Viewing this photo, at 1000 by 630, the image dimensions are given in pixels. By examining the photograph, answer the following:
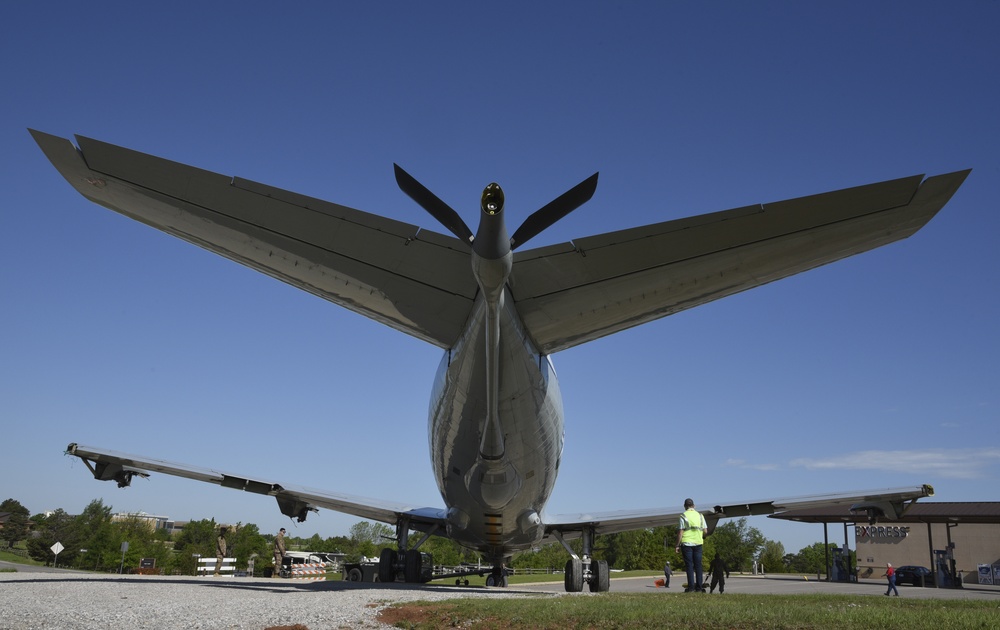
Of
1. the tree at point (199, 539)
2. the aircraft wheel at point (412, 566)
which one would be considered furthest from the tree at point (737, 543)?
the aircraft wheel at point (412, 566)

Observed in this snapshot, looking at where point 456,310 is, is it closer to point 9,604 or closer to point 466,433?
point 466,433

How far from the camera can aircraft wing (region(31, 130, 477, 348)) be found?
7008 millimetres

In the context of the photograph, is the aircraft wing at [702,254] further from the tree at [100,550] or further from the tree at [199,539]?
the tree at [199,539]

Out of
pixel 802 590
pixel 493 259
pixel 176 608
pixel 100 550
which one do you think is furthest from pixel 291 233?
pixel 100 550

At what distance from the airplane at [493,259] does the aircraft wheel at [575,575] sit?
10.2ft

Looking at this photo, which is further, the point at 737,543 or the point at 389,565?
the point at 737,543

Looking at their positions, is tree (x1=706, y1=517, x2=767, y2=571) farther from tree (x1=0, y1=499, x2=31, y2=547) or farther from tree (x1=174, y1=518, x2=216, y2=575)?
tree (x1=0, y1=499, x2=31, y2=547)

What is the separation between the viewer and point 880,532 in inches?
1961

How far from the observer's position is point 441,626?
18.9ft

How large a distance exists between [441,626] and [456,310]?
456 centimetres

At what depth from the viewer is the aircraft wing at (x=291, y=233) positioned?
7.01m

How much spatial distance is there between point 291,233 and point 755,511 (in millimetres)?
14074

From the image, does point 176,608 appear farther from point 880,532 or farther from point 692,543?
point 880,532

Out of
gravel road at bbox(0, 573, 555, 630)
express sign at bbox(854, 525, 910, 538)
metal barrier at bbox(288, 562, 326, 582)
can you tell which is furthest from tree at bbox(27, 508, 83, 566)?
express sign at bbox(854, 525, 910, 538)
